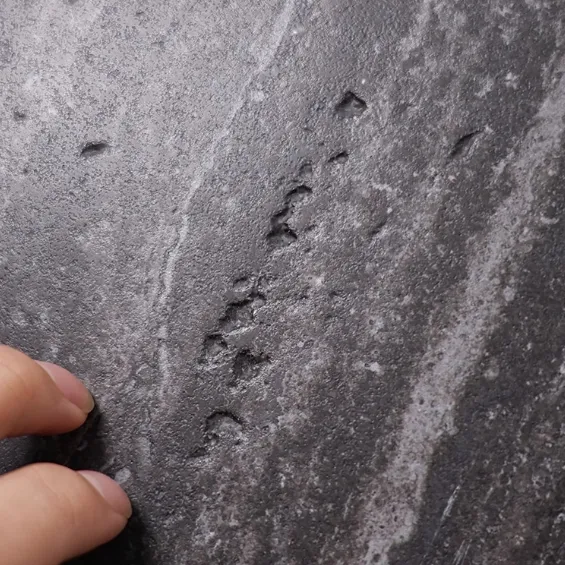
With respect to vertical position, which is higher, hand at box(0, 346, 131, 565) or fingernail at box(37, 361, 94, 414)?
fingernail at box(37, 361, 94, 414)

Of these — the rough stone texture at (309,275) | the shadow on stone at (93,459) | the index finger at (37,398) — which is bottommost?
the shadow on stone at (93,459)

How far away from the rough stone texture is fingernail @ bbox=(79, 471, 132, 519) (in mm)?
23

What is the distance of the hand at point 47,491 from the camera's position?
722mm

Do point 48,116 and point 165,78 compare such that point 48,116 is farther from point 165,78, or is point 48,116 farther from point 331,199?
point 331,199

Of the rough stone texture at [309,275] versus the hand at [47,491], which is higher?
the rough stone texture at [309,275]

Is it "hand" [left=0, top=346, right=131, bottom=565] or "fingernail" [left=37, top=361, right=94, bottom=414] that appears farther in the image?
"fingernail" [left=37, top=361, right=94, bottom=414]

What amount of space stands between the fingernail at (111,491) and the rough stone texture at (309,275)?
0.08ft

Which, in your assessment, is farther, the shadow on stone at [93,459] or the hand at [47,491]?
the shadow on stone at [93,459]

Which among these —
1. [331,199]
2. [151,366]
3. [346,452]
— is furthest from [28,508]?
[331,199]

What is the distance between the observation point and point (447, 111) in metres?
0.84

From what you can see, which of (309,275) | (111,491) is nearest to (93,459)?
(111,491)

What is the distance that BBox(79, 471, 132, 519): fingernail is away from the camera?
2.63ft

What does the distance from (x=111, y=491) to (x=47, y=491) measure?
85 mm

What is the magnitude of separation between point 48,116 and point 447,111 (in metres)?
0.54
